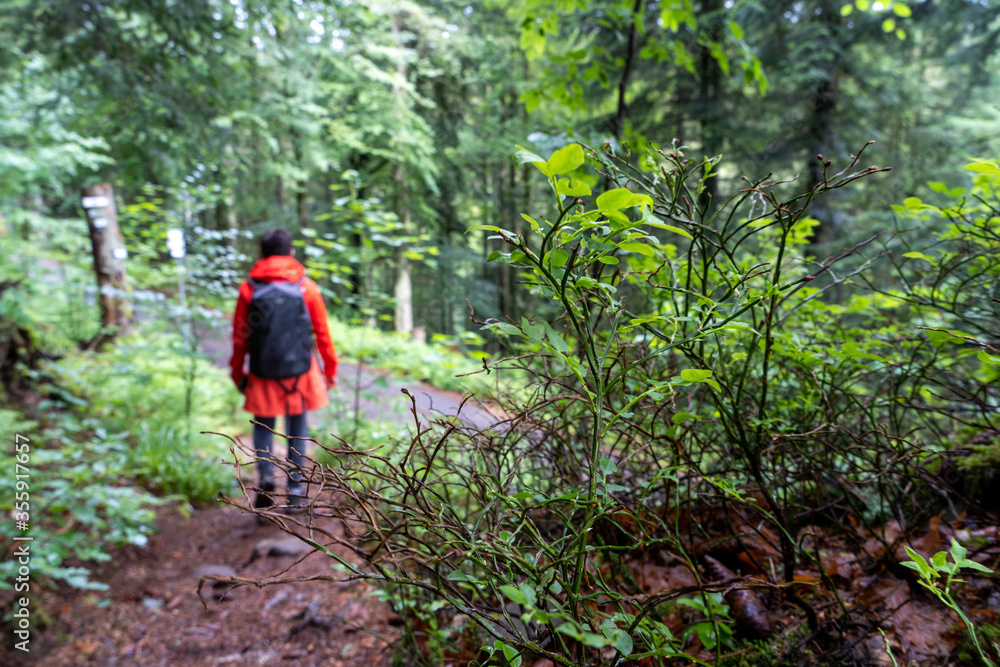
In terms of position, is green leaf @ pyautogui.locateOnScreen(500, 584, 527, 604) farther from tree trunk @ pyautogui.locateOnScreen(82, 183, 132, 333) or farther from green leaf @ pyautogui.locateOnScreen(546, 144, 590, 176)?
tree trunk @ pyautogui.locateOnScreen(82, 183, 132, 333)

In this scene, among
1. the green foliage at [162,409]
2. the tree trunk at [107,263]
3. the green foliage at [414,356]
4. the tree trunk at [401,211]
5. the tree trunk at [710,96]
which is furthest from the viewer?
the tree trunk at [401,211]

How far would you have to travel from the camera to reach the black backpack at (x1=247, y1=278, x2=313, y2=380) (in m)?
3.71

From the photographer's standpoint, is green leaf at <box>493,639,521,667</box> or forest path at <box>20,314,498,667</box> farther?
forest path at <box>20,314,498,667</box>

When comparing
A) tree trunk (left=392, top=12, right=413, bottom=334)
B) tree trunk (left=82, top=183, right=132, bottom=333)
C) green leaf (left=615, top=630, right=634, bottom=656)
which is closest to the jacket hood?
green leaf (left=615, top=630, right=634, bottom=656)

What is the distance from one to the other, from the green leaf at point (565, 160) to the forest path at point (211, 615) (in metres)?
1.42

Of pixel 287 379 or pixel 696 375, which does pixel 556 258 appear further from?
pixel 287 379

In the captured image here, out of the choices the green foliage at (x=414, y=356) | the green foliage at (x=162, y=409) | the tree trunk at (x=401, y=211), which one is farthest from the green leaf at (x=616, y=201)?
the tree trunk at (x=401, y=211)

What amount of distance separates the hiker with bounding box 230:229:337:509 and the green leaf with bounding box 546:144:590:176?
3432 millimetres

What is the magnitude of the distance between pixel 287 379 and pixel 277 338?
0.35m

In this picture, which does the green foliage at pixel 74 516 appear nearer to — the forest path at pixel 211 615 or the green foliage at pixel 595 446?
the forest path at pixel 211 615

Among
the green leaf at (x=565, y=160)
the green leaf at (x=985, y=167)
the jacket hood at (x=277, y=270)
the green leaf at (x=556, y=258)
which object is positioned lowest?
the jacket hood at (x=277, y=270)

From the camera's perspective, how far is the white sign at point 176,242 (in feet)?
16.5

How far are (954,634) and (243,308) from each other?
4.09m

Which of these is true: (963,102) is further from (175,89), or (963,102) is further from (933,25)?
(175,89)
